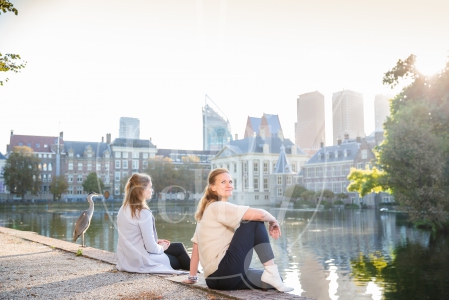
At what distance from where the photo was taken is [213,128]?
41.2 ft

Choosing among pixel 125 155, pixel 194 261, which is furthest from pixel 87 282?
pixel 125 155

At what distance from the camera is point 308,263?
45.0 feet

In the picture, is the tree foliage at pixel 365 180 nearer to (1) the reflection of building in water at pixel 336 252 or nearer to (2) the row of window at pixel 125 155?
(1) the reflection of building in water at pixel 336 252

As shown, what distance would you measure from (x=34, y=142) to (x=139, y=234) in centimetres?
8044

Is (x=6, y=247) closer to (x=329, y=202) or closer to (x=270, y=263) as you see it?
(x=270, y=263)

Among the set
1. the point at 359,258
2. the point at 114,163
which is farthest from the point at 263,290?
the point at 114,163

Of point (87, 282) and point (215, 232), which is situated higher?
point (215, 232)

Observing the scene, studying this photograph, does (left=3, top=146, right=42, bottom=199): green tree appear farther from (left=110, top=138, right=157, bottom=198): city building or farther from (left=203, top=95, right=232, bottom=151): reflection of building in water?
(left=203, top=95, right=232, bottom=151): reflection of building in water

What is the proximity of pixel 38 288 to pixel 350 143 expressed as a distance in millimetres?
56401

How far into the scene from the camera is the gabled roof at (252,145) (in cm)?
1603

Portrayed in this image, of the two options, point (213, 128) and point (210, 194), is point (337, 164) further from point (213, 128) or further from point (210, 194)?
point (210, 194)

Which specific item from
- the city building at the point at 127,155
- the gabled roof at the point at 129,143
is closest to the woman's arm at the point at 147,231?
the city building at the point at 127,155

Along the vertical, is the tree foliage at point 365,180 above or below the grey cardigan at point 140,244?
above

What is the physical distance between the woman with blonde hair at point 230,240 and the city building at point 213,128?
7532 mm
